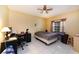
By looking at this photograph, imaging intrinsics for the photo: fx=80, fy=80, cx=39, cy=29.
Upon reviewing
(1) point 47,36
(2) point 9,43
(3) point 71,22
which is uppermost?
(3) point 71,22

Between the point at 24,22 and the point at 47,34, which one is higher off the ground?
the point at 24,22

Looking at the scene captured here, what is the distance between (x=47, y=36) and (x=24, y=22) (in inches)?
22.8

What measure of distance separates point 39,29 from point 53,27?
0.32 meters

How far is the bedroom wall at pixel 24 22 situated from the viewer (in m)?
1.56

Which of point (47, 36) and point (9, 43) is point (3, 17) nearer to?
point (9, 43)

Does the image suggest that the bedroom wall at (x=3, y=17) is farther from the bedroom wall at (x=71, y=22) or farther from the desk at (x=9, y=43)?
the bedroom wall at (x=71, y=22)

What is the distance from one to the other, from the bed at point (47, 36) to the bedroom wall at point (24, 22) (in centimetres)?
11

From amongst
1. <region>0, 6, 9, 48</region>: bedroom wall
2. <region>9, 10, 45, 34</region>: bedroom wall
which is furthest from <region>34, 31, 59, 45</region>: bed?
<region>0, 6, 9, 48</region>: bedroom wall

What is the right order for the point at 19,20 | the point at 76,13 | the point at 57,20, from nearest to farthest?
the point at 76,13 < the point at 19,20 < the point at 57,20

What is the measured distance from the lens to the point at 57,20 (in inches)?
68.9

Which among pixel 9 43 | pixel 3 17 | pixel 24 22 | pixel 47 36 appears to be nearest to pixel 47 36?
pixel 47 36

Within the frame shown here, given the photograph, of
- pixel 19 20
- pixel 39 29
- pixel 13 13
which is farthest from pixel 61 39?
pixel 13 13

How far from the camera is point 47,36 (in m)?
1.75

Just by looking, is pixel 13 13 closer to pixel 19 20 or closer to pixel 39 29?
pixel 19 20
